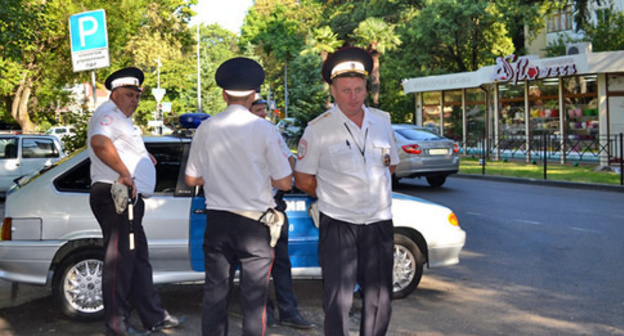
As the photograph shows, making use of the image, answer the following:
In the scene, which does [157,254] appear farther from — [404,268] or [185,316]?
[404,268]

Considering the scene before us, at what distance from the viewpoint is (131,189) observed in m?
4.74

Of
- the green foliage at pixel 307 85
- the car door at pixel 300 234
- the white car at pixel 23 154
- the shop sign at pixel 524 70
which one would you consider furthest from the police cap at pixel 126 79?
the green foliage at pixel 307 85

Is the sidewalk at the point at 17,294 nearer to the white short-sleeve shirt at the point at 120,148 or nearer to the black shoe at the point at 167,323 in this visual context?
the black shoe at the point at 167,323

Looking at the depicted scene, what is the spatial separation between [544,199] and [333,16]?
33498 millimetres

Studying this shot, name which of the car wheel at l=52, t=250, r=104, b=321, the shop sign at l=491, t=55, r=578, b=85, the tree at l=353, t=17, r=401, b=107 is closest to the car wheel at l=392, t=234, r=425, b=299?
the car wheel at l=52, t=250, r=104, b=321

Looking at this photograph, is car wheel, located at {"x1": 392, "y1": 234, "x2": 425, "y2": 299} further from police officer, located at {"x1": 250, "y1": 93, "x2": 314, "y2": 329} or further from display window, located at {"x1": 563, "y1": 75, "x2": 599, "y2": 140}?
display window, located at {"x1": 563, "y1": 75, "x2": 599, "y2": 140}

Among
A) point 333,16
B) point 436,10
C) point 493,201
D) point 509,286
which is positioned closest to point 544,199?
point 493,201

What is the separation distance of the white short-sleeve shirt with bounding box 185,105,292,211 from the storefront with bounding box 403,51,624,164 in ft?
64.4

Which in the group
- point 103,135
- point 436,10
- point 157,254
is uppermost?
point 436,10

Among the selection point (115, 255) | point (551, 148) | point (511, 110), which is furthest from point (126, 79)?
point (511, 110)

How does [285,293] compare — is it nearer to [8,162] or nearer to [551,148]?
[8,162]

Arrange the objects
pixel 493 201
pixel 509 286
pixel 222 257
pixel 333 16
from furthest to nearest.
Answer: pixel 333 16
pixel 493 201
pixel 509 286
pixel 222 257

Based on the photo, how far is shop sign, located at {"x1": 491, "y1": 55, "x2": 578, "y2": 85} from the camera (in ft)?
81.3

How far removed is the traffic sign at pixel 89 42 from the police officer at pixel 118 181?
5722 millimetres
